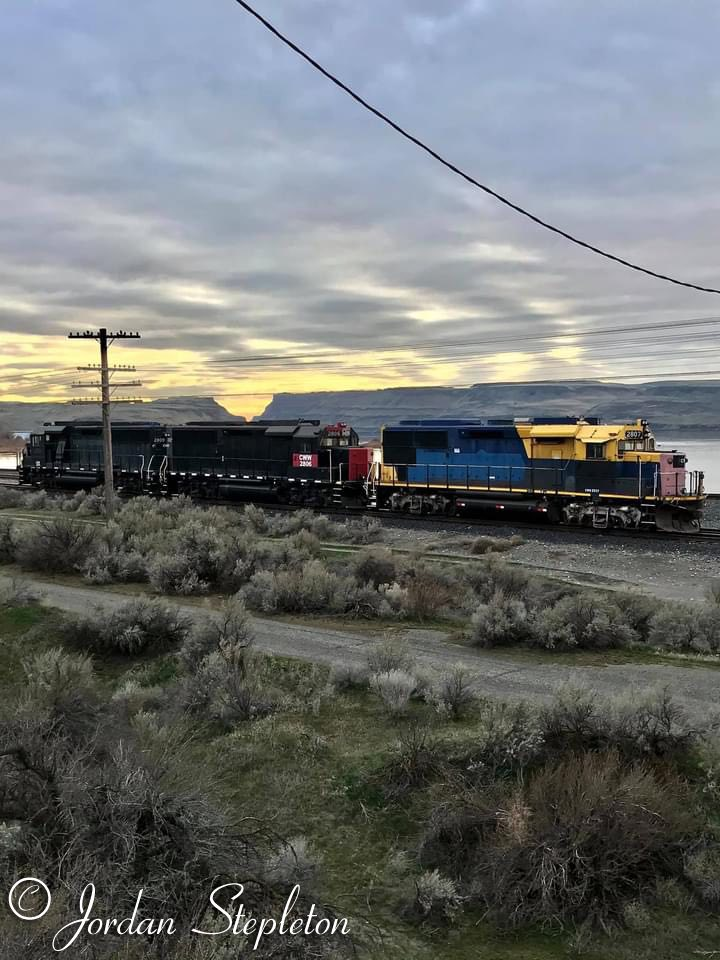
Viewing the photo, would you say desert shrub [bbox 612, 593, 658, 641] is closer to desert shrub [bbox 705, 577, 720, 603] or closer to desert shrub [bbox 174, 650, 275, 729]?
desert shrub [bbox 705, 577, 720, 603]

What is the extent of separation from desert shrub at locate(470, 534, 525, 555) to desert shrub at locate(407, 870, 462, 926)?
59.9ft

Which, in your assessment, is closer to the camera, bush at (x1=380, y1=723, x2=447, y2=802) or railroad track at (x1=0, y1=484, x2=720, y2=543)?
bush at (x1=380, y1=723, x2=447, y2=802)

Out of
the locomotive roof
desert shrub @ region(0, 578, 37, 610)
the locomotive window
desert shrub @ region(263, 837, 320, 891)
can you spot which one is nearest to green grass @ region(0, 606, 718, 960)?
desert shrub @ region(263, 837, 320, 891)

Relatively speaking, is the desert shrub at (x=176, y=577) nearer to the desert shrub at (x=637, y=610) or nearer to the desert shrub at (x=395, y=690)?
the desert shrub at (x=395, y=690)

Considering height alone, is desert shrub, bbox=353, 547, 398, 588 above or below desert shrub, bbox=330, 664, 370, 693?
above

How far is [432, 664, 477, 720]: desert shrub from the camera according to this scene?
27.2 ft

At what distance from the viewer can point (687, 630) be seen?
12148 millimetres

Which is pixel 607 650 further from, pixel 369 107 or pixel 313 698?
pixel 369 107

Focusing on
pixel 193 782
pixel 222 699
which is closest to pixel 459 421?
pixel 222 699

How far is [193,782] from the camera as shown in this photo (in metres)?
5.73

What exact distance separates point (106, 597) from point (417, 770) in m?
9.86

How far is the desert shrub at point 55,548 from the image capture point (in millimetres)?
18250

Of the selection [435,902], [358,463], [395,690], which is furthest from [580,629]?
A: [358,463]

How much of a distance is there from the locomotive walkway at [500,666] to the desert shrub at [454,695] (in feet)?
1.56
